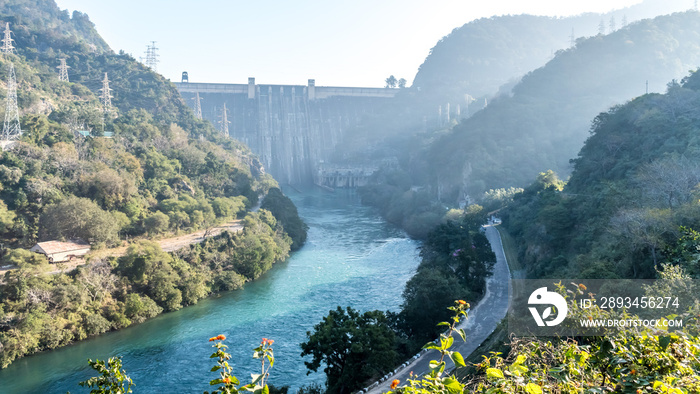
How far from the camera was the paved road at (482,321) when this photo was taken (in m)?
16.3

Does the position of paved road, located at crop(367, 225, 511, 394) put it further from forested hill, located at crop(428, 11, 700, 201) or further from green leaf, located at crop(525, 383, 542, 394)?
forested hill, located at crop(428, 11, 700, 201)

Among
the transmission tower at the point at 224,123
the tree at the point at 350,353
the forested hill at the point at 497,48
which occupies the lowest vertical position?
the tree at the point at 350,353

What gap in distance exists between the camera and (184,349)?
2131cm

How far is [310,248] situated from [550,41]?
99.6 metres

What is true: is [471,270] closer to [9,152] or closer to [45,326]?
[45,326]

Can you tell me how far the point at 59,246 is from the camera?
25.2m

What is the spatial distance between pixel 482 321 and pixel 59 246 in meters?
21.7

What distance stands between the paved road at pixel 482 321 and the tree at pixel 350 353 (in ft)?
2.22

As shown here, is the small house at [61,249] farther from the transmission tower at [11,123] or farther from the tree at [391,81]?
the tree at [391,81]

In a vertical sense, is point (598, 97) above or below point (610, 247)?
above

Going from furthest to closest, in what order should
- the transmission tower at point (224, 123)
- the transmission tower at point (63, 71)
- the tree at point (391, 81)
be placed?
the tree at point (391, 81) < the transmission tower at point (224, 123) < the transmission tower at point (63, 71)

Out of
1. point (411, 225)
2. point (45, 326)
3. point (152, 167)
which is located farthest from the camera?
point (411, 225)

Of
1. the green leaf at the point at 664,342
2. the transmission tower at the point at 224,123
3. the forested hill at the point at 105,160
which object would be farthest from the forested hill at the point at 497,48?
the green leaf at the point at 664,342

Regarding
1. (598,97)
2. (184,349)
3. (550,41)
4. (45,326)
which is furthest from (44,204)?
(550,41)
